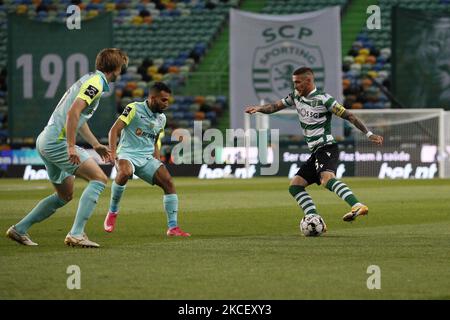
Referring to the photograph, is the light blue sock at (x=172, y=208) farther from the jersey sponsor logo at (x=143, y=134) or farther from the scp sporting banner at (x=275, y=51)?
the scp sporting banner at (x=275, y=51)

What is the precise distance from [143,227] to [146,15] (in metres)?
24.7

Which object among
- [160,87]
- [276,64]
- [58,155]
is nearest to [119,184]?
[160,87]

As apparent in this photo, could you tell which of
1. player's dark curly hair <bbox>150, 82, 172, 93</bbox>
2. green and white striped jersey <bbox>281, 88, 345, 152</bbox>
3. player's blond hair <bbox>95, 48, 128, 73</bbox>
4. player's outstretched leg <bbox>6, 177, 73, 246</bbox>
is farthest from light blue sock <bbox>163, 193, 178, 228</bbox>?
player's blond hair <bbox>95, 48, 128, 73</bbox>

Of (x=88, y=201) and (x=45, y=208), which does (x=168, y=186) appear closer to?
(x=45, y=208)

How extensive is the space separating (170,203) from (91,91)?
2416 mm

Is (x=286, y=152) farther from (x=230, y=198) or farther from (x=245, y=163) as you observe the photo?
(x=230, y=198)

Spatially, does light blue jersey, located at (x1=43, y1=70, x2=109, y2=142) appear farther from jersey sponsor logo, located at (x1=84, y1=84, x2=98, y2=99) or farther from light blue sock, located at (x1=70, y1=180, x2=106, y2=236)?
light blue sock, located at (x1=70, y1=180, x2=106, y2=236)

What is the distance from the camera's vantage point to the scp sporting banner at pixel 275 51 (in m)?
28.8

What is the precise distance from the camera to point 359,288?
7.38m

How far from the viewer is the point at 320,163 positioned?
39.1 ft

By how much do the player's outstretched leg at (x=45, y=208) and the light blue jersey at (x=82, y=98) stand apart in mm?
486

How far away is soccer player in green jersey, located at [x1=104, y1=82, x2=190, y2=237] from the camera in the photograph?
11859 millimetres

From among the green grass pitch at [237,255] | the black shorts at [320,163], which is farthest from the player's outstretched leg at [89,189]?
the black shorts at [320,163]

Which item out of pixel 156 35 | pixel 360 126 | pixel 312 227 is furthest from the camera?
pixel 156 35
